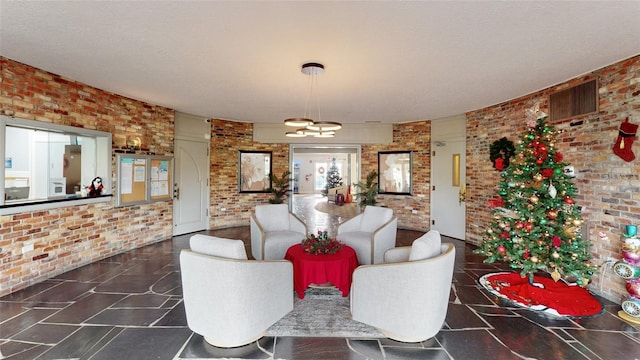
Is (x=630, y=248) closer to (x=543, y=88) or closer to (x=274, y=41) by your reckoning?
(x=543, y=88)

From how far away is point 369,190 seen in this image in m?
6.78

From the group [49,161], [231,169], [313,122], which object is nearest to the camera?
[313,122]

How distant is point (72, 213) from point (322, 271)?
364 cm

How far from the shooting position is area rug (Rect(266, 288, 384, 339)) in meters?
2.36

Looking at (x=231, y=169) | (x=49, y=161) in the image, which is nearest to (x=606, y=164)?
(x=231, y=169)

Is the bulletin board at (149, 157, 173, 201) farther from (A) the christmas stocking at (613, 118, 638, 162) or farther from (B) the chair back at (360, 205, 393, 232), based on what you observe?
(A) the christmas stocking at (613, 118, 638, 162)

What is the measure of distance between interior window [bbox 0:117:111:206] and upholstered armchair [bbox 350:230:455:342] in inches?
159

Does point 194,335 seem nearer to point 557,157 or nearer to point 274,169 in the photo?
point 557,157

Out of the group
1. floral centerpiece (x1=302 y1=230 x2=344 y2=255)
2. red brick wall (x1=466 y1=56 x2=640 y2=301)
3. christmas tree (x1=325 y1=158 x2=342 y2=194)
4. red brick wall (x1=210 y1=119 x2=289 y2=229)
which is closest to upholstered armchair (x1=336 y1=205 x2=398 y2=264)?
floral centerpiece (x1=302 y1=230 x2=344 y2=255)

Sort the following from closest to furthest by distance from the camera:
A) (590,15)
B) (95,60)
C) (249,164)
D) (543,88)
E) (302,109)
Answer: (590,15) → (95,60) → (543,88) → (302,109) → (249,164)

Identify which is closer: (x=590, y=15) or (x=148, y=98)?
(x=590, y=15)

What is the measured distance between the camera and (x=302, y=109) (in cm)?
532

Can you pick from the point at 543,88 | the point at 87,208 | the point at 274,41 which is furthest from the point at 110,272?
the point at 543,88

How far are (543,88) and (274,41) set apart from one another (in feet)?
12.9
